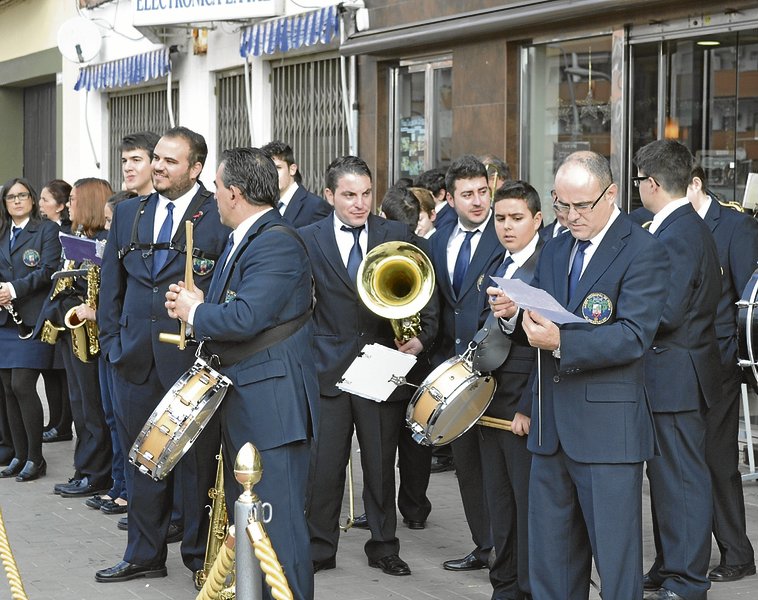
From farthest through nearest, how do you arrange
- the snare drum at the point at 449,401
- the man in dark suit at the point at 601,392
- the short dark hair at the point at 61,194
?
the short dark hair at the point at 61,194 → the snare drum at the point at 449,401 → the man in dark suit at the point at 601,392

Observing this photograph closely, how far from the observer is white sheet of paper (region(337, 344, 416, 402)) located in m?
6.72

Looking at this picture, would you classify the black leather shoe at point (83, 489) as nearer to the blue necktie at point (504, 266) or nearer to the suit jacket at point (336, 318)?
the suit jacket at point (336, 318)

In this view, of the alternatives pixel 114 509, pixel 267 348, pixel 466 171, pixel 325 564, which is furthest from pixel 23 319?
pixel 267 348

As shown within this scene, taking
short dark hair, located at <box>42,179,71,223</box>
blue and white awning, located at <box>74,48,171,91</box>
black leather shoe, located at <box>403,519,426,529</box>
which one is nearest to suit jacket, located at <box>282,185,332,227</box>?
black leather shoe, located at <box>403,519,426,529</box>

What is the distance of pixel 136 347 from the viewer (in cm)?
670

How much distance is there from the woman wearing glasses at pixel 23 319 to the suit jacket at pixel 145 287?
2.81 metres


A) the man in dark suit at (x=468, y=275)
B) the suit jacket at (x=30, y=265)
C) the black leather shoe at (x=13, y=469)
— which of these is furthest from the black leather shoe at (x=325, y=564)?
the suit jacket at (x=30, y=265)

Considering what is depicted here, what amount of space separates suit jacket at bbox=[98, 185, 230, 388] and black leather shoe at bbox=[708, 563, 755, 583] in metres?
2.85

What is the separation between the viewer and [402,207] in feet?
29.1

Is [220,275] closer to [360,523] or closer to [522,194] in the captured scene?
[522,194]

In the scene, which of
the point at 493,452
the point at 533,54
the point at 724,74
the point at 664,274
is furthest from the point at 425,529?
the point at 533,54

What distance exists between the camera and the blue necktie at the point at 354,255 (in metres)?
6.91

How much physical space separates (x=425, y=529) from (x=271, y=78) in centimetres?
869

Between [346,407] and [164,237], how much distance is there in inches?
50.7
